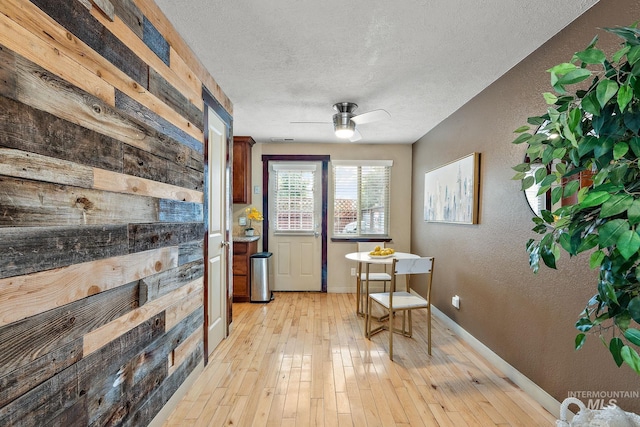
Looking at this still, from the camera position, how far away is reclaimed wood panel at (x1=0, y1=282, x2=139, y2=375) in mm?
890

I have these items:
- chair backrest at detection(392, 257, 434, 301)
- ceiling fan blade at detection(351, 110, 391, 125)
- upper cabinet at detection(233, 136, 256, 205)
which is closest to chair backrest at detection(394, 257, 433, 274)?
chair backrest at detection(392, 257, 434, 301)

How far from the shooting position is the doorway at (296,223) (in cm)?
479

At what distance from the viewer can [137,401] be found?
1.54m

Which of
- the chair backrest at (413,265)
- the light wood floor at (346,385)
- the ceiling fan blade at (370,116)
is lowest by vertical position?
the light wood floor at (346,385)

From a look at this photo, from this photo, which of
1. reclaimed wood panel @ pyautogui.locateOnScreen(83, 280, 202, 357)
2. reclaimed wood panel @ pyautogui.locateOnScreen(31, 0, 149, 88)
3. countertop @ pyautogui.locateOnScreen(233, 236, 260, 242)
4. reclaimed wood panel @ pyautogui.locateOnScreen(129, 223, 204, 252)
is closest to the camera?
reclaimed wood panel @ pyautogui.locateOnScreen(31, 0, 149, 88)

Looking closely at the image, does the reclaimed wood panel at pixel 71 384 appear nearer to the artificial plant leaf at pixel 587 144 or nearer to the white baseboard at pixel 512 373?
the artificial plant leaf at pixel 587 144

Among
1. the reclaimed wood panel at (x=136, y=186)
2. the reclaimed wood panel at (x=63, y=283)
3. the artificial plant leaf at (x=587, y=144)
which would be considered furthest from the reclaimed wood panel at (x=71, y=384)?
the artificial plant leaf at (x=587, y=144)

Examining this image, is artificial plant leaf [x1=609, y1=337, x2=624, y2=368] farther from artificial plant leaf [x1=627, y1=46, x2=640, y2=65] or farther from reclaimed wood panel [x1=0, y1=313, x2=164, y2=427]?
reclaimed wood panel [x1=0, y1=313, x2=164, y2=427]

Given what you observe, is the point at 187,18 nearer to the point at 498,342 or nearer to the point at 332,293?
the point at 498,342

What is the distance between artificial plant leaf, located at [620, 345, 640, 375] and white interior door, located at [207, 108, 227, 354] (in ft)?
8.07

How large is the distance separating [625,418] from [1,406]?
2.23 metres

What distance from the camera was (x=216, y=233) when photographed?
2.73 m

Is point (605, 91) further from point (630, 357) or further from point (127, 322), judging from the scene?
point (127, 322)

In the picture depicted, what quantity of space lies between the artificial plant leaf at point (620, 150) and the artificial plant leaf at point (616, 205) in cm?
12
